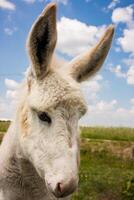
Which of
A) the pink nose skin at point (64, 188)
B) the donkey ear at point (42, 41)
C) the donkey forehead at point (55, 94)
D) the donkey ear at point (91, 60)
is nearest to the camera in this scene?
the pink nose skin at point (64, 188)

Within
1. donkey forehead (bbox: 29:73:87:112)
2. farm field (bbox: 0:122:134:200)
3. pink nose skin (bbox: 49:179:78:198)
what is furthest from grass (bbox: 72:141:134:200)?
pink nose skin (bbox: 49:179:78:198)

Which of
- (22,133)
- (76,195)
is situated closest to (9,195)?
(22,133)

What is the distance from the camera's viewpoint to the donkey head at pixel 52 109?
4.16m

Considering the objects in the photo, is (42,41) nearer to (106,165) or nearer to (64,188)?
(64,188)

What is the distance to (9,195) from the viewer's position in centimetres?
504

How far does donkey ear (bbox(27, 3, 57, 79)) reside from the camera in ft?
14.7

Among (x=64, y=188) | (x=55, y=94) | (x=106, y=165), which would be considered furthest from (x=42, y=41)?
(x=106, y=165)

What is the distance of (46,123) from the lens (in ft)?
14.5

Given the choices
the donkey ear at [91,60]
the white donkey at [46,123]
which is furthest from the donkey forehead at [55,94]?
the donkey ear at [91,60]

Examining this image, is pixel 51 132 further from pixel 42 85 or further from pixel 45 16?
pixel 45 16

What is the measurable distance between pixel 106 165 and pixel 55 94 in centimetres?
1528

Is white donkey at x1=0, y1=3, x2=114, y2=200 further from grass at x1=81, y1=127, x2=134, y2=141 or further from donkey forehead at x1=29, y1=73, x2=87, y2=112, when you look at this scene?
grass at x1=81, y1=127, x2=134, y2=141

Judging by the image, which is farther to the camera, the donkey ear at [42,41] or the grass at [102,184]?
the grass at [102,184]

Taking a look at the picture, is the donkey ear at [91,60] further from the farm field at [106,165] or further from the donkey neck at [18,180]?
the farm field at [106,165]
